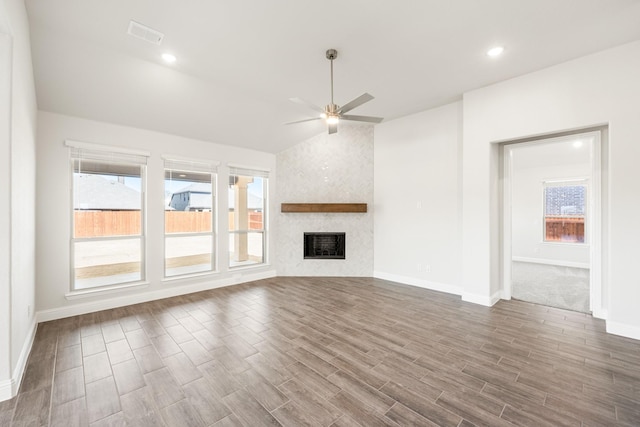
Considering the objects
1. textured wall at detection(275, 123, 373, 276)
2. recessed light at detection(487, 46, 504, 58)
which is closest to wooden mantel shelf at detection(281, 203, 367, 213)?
textured wall at detection(275, 123, 373, 276)

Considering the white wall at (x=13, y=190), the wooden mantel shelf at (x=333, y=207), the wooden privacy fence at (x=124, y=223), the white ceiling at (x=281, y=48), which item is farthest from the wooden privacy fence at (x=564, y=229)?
the white wall at (x=13, y=190)

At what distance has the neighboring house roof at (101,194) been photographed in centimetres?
369

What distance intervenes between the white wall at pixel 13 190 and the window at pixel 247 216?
296cm

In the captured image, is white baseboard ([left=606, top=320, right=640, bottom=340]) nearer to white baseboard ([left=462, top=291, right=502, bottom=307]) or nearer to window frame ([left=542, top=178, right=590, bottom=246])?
white baseboard ([left=462, top=291, right=502, bottom=307])

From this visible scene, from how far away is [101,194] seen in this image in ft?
12.7

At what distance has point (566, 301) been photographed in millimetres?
4055

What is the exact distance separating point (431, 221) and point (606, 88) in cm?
268

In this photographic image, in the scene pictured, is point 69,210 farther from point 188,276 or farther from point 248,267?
point 248,267

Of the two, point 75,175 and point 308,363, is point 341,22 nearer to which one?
point 308,363

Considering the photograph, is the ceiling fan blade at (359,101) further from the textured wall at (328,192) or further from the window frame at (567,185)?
the window frame at (567,185)

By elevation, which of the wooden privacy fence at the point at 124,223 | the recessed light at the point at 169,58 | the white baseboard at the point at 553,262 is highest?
the recessed light at the point at 169,58

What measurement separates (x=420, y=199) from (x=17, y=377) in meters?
5.38

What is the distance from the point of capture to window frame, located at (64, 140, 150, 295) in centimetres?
356

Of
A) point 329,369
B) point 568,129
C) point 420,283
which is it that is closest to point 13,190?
point 329,369
